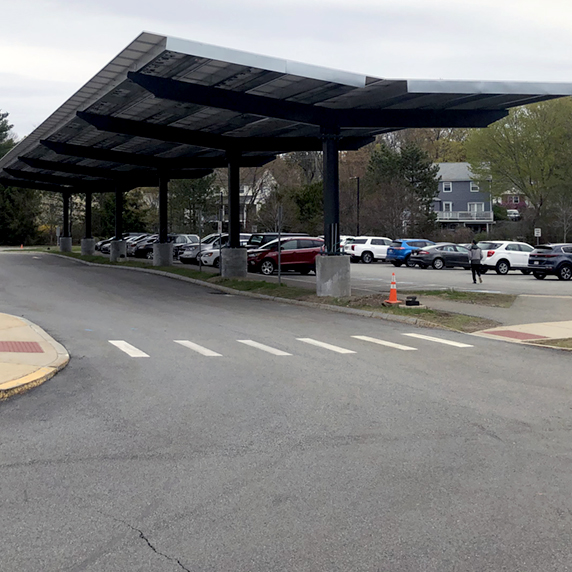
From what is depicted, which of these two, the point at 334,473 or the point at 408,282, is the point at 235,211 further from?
the point at 334,473

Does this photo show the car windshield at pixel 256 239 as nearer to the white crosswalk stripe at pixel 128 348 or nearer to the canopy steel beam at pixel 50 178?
the canopy steel beam at pixel 50 178

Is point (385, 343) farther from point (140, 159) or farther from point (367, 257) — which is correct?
point (367, 257)

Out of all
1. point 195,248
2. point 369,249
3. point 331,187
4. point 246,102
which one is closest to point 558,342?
point 331,187

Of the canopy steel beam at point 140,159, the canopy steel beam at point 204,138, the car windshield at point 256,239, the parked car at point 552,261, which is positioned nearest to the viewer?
the canopy steel beam at point 204,138

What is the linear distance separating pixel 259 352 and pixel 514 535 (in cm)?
807

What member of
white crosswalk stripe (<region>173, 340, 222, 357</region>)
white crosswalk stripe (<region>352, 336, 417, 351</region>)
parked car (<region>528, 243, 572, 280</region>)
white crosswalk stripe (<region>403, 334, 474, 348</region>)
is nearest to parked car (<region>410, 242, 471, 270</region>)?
parked car (<region>528, 243, 572, 280</region>)

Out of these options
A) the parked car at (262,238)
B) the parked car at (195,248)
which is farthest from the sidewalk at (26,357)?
the parked car at (195,248)

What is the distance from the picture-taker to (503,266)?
129 feet

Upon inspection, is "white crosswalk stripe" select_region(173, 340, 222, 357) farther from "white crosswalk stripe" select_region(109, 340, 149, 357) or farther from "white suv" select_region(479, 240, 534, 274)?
"white suv" select_region(479, 240, 534, 274)

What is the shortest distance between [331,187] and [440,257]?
71.1 feet

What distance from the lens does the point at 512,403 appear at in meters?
8.86

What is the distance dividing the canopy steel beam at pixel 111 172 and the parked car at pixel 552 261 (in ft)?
60.0

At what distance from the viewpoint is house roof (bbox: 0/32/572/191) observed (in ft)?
61.2

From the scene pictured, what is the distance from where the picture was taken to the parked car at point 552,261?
3350 centimetres
